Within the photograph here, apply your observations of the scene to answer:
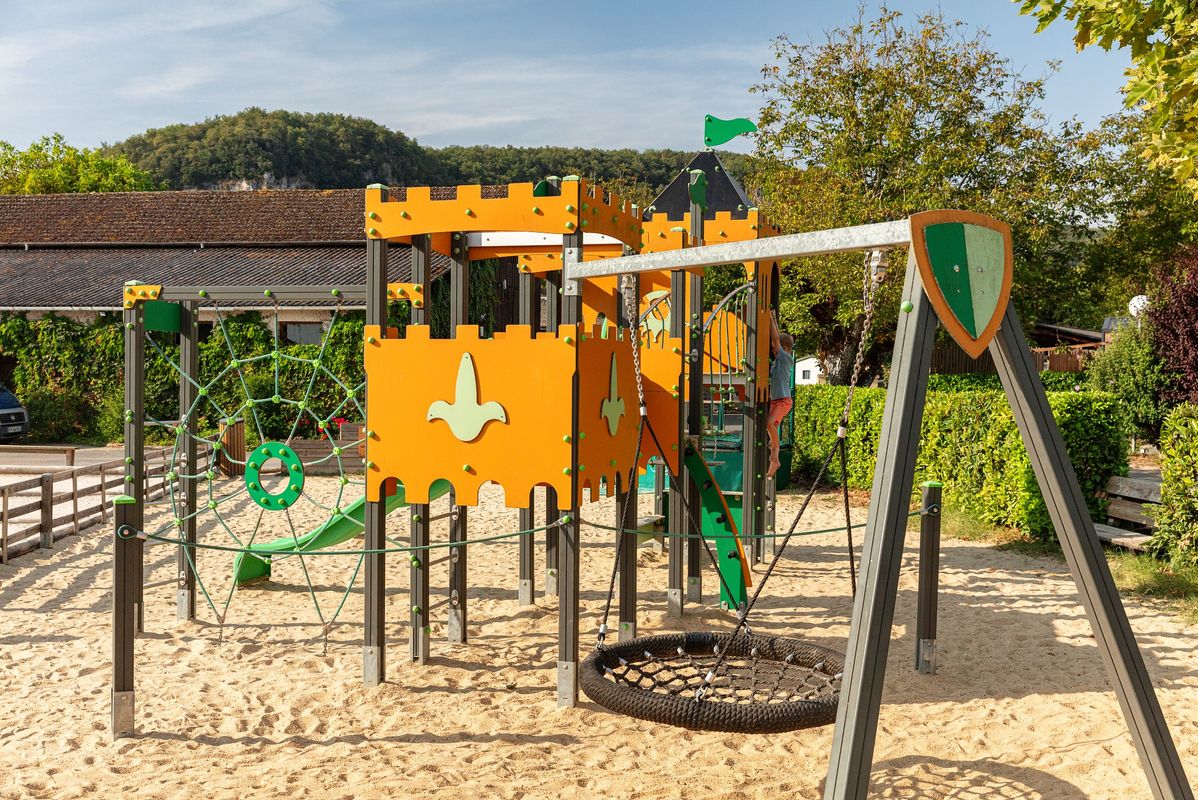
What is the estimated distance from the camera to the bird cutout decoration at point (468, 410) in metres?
5.07

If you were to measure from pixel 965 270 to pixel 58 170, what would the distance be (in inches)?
2084

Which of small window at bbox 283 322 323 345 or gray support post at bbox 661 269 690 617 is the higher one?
small window at bbox 283 322 323 345

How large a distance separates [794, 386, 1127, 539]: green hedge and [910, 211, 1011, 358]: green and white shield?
700 centimetres

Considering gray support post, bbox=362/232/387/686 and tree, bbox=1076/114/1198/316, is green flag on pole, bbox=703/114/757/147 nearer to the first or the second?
gray support post, bbox=362/232/387/686

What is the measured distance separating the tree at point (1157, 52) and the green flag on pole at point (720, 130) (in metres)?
2.82

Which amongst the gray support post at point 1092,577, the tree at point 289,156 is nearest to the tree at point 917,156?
the gray support post at point 1092,577

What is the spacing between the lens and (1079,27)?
7098 millimetres

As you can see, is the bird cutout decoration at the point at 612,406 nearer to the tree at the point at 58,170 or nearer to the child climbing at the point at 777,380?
the child climbing at the point at 777,380

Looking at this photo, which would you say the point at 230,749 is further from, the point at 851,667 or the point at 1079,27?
the point at 1079,27

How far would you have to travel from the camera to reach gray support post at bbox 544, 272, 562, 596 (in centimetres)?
606

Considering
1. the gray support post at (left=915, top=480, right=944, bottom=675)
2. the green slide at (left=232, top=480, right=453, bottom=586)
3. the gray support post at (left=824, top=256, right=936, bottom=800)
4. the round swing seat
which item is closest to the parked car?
the green slide at (left=232, top=480, right=453, bottom=586)

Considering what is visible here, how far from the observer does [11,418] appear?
18.6 m

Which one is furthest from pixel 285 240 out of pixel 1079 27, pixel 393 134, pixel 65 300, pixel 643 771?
pixel 393 134

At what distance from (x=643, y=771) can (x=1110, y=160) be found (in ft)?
71.3
